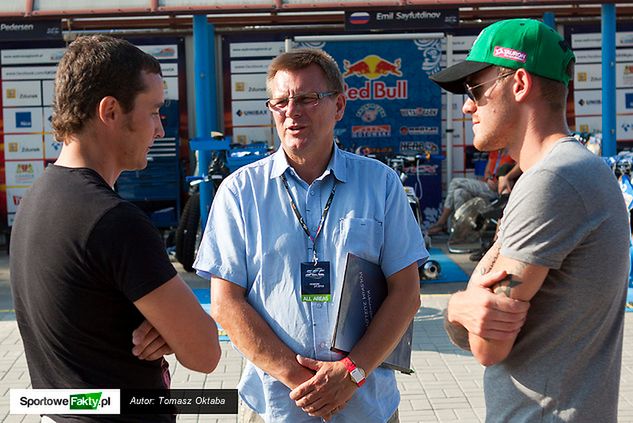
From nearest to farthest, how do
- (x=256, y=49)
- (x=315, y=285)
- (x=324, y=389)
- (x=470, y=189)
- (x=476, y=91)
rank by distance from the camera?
(x=476, y=91) → (x=324, y=389) → (x=315, y=285) → (x=470, y=189) → (x=256, y=49)

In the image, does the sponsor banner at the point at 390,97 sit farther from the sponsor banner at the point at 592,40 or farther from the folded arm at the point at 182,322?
the folded arm at the point at 182,322

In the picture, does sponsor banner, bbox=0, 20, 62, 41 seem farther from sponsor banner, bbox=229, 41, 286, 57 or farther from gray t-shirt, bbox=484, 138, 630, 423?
gray t-shirt, bbox=484, 138, 630, 423

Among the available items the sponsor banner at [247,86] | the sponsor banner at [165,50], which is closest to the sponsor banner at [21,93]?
the sponsor banner at [165,50]

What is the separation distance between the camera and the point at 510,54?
6.89 feet

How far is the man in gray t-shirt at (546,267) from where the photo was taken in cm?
191

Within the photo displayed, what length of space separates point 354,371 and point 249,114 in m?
Answer: 9.61

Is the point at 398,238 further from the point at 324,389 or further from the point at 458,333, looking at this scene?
the point at 458,333

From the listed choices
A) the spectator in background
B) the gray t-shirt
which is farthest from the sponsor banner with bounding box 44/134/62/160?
the gray t-shirt

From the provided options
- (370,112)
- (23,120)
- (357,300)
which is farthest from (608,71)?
(23,120)

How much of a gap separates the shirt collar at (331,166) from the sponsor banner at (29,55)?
9843mm

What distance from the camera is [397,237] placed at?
2877 mm

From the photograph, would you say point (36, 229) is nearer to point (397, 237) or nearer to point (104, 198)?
point (104, 198)

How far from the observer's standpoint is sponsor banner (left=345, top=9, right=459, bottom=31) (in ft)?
29.2

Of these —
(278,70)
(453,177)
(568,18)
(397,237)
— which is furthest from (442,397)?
(568,18)
